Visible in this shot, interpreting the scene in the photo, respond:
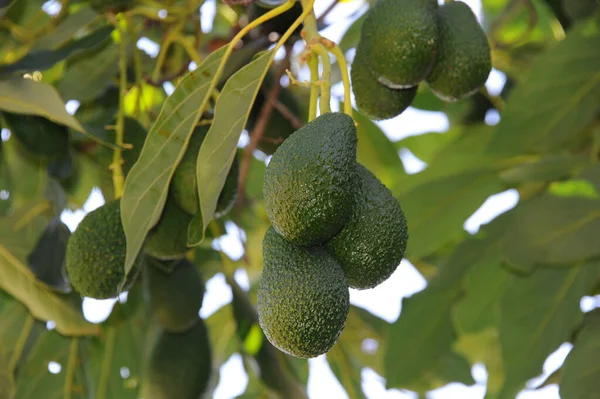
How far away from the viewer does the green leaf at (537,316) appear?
202 centimetres

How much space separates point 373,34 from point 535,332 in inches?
39.9

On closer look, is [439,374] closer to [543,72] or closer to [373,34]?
[543,72]

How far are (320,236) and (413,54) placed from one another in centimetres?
40

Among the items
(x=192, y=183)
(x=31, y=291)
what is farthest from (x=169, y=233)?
(x=31, y=291)

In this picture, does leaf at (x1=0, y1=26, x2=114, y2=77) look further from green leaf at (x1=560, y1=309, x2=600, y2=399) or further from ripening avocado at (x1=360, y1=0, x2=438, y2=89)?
green leaf at (x1=560, y1=309, x2=600, y2=399)

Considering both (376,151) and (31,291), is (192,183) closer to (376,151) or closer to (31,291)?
(31,291)

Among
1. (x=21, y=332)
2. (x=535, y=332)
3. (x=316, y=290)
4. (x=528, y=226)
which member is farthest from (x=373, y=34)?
(x=21, y=332)

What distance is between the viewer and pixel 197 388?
1779mm

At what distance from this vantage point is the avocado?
4.56 ft

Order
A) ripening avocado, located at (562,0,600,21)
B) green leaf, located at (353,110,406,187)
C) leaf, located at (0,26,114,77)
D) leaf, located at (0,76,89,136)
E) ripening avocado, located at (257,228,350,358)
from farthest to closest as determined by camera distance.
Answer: green leaf, located at (353,110,406,187) < ripening avocado, located at (562,0,600,21) < leaf, located at (0,26,114,77) < leaf, located at (0,76,89,136) < ripening avocado, located at (257,228,350,358)

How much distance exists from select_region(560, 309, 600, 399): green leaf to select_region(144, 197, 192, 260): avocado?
878 millimetres

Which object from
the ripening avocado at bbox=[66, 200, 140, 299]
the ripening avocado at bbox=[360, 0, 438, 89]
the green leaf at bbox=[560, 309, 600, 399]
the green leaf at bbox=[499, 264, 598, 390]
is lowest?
the green leaf at bbox=[499, 264, 598, 390]

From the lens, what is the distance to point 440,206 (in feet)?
7.14

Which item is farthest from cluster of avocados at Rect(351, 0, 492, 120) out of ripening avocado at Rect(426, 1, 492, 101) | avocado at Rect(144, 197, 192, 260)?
avocado at Rect(144, 197, 192, 260)
